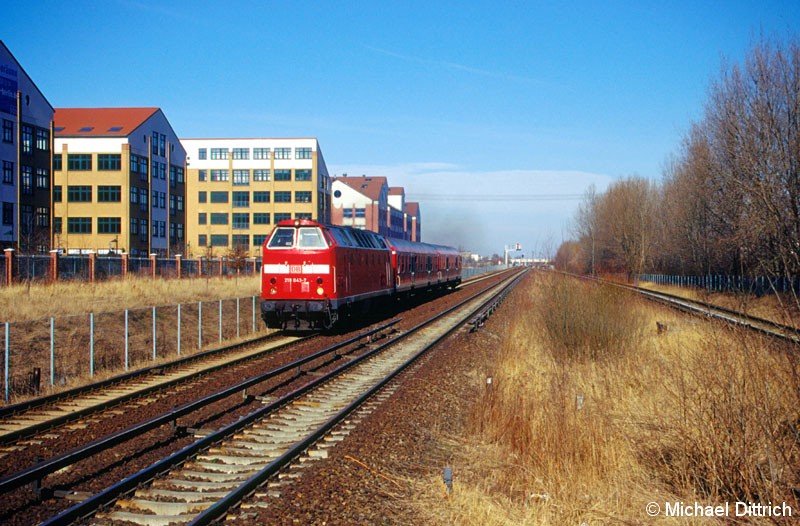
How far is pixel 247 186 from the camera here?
2953 inches

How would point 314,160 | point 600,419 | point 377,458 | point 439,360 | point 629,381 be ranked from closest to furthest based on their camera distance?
1. point 377,458
2. point 600,419
3. point 629,381
4. point 439,360
5. point 314,160

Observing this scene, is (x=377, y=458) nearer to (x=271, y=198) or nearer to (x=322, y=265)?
(x=322, y=265)

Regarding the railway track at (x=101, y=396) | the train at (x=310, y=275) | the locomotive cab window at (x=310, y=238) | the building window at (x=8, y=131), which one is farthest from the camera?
the building window at (x=8, y=131)

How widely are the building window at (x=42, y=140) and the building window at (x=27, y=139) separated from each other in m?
0.72

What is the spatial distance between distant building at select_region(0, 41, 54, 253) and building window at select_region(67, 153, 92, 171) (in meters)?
8.62

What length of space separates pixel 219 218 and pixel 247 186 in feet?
15.5

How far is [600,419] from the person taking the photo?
29.3 feet

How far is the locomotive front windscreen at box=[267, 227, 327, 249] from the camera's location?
20.1 m

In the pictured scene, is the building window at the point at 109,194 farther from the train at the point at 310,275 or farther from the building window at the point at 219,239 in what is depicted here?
the train at the point at 310,275

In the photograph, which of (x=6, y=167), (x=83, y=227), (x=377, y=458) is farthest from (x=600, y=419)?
(x=83, y=227)

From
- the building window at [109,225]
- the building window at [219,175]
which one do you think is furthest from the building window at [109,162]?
the building window at [219,175]

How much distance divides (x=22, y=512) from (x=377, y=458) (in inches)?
147

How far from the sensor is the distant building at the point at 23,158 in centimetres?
4084

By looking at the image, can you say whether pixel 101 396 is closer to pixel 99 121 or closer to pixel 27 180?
pixel 27 180
